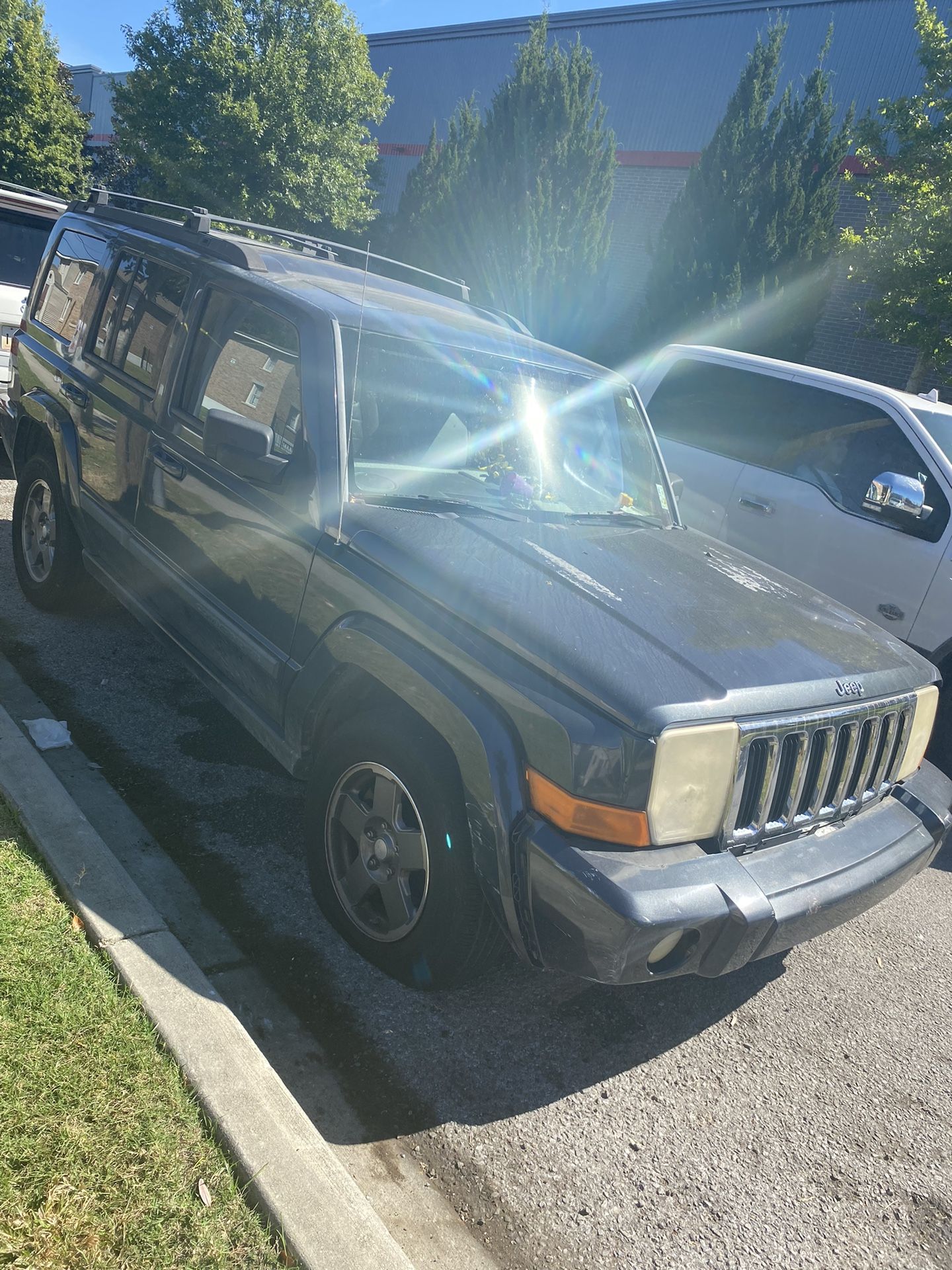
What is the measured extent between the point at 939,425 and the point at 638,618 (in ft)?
13.9

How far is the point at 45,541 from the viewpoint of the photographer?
5.06 metres

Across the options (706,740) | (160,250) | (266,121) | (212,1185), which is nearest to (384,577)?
(706,740)

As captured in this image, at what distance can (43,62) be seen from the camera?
88.5ft

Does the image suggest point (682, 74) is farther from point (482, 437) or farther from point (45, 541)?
point (482, 437)

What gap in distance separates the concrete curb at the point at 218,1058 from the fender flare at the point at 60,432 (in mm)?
1738

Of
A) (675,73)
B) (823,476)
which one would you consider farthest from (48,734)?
(675,73)

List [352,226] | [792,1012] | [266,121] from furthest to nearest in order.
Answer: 1. [352,226]
2. [266,121]
3. [792,1012]

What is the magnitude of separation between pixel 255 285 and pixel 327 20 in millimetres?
26268

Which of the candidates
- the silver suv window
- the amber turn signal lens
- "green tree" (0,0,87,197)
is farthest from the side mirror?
"green tree" (0,0,87,197)

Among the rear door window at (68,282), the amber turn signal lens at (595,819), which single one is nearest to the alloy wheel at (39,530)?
the rear door window at (68,282)

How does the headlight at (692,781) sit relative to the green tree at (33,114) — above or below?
below

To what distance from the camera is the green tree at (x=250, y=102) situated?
24.6m

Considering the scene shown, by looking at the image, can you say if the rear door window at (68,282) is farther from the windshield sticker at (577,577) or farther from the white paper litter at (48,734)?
the windshield sticker at (577,577)

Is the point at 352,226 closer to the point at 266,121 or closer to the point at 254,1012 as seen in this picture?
the point at 266,121
